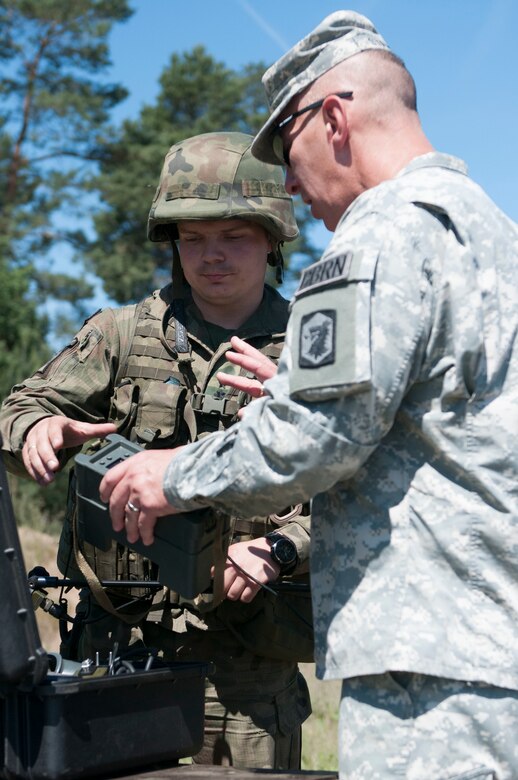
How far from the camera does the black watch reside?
3.71 meters

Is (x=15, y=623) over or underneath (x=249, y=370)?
underneath

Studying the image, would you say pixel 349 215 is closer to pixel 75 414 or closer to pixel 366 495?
pixel 366 495

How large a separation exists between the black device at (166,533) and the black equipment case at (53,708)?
262 mm

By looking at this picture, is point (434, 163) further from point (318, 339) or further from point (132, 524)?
point (132, 524)

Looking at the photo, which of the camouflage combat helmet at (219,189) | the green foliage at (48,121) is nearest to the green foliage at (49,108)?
the green foliage at (48,121)

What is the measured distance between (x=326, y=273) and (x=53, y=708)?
1.23 m

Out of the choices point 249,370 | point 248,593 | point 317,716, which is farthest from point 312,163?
point 317,716

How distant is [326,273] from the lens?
8.09 ft

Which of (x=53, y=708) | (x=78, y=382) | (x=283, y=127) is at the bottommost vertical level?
(x=53, y=708)

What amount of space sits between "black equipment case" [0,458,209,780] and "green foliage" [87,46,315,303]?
22885 mm

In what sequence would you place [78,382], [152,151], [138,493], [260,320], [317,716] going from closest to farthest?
[138,493]
[78,382]
[260,320]
[317,716]
[152,151]

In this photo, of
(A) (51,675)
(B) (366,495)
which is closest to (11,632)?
(A) (51,675)

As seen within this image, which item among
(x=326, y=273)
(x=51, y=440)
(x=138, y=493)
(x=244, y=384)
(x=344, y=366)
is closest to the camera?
(x=344, y=366)

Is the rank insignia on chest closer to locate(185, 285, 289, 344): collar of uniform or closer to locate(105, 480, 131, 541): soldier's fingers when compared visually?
locate(105, 480, 131, 541): soldier's fingers
